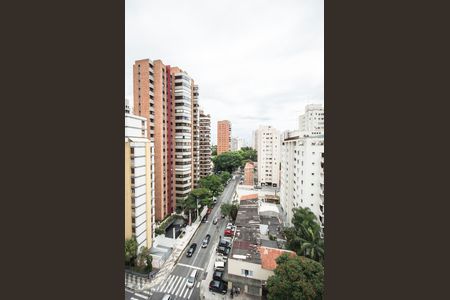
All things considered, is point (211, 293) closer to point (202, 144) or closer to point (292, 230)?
point (292, 230)

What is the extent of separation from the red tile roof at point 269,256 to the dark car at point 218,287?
2.01 metres

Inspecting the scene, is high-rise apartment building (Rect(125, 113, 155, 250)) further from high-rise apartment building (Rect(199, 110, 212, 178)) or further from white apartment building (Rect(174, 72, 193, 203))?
high-rise apartment building (Rect(199, 110, 212, 178))

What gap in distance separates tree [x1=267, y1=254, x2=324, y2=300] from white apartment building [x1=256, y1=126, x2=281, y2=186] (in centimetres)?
1917

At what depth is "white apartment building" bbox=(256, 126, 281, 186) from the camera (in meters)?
25.4

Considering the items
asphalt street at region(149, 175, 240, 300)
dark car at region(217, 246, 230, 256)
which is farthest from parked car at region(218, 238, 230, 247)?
asphalt street at region(149, 175, 240, 300)

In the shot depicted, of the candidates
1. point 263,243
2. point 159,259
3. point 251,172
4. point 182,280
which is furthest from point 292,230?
point 251,172

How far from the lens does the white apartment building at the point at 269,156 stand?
83.4 feet

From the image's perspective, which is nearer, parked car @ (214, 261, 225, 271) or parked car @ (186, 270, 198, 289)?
parked car @ (186, 270, 198, 289)

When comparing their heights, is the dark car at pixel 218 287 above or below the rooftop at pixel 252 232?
below

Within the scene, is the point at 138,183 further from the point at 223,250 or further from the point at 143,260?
the point at 223,250

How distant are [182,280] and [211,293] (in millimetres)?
1547

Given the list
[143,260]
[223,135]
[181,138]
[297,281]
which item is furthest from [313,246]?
[223,135]

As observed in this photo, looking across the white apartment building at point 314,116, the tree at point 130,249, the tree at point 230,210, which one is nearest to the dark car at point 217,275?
the tree at point 130,249

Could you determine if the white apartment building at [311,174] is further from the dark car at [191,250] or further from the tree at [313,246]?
the dark car at [191,250]
